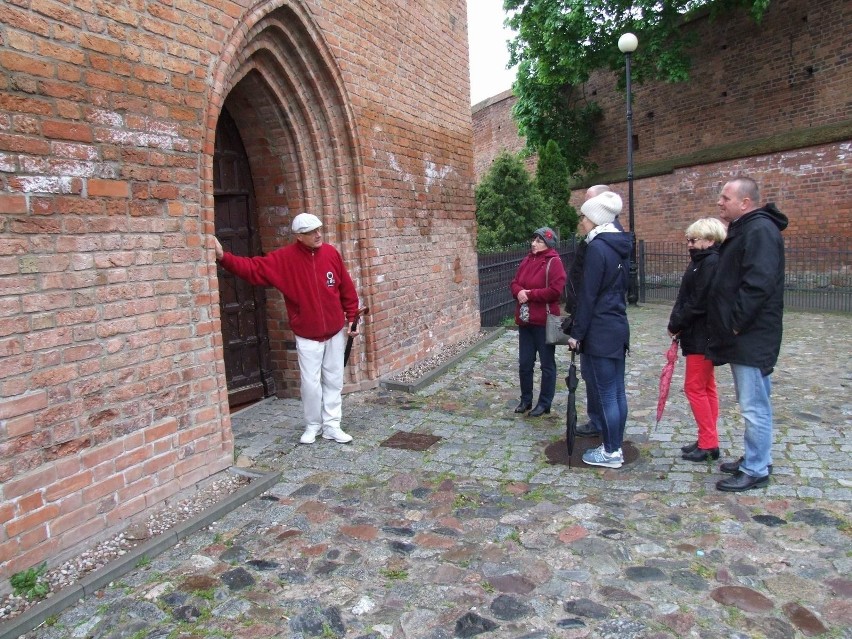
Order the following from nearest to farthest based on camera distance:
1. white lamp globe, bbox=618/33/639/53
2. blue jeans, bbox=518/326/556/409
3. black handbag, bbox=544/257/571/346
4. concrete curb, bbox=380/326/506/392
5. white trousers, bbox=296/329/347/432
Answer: white trousers, bbox=296/329/347/432
black handbag, bbox=544/257/571/346
blue jeans, bbox=518/326/556/409
concrete curb, bbox=380/326/506/392
white lamp globe, bbox=618/33/639/53

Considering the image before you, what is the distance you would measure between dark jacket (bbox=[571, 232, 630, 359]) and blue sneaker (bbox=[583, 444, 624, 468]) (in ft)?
2.35

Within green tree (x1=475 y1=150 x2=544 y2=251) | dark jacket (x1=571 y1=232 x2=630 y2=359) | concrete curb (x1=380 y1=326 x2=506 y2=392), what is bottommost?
concrete curb (x1=380 y1=326 x2=506 y2=392)

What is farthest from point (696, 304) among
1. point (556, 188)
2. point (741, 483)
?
point (556, 188)

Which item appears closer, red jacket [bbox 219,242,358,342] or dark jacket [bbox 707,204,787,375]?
dark jacket [bbox 707,204,787,375]

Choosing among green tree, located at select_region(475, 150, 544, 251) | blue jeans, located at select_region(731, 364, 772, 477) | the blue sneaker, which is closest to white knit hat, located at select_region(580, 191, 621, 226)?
blue jeans, located at select_region(731, 364, 772, 477)

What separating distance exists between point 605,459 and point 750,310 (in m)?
1.45

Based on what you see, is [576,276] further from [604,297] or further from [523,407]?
[523,407]

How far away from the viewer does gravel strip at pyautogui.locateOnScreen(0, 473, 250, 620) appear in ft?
9.77

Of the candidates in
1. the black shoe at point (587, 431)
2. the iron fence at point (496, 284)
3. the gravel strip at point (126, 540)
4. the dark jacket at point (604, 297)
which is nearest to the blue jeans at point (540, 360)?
the black shoe at point (587, 431)

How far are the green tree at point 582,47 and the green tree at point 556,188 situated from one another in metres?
2.75

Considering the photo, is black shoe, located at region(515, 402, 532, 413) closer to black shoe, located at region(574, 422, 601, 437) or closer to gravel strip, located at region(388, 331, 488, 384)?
black shoe, located at region(574, 422, 601, 437)

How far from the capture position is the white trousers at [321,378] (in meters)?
5.14

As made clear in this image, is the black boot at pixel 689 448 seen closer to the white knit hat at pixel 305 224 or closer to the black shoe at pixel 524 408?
the black shoe at pixel 524 408

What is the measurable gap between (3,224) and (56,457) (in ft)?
3.90
